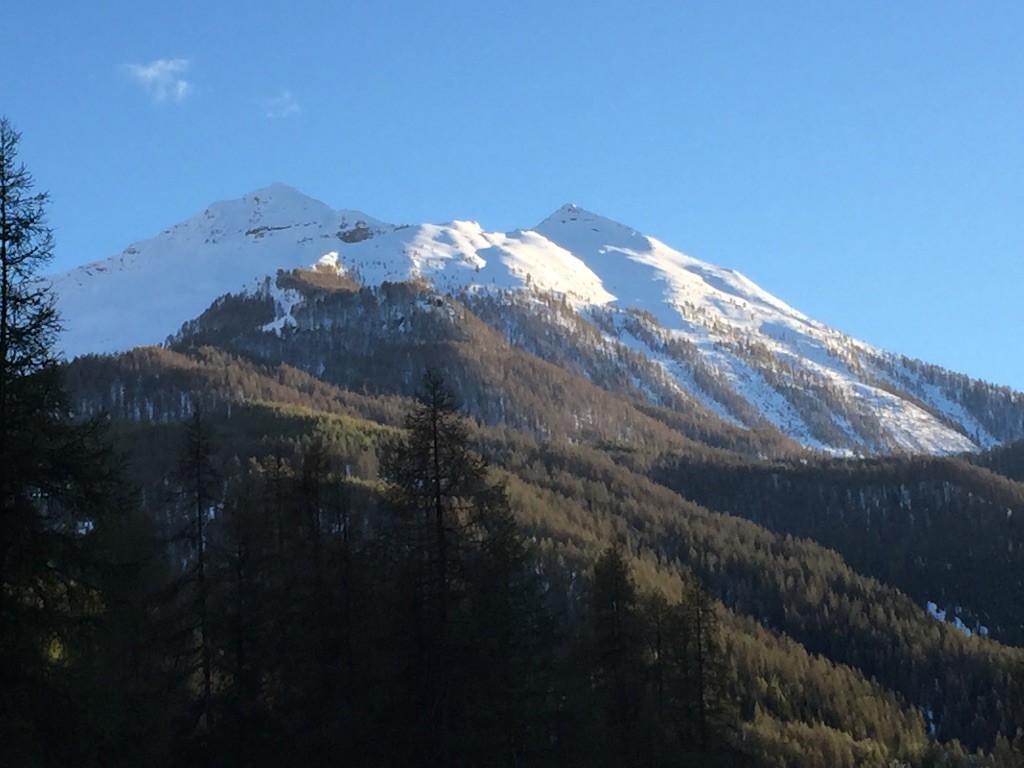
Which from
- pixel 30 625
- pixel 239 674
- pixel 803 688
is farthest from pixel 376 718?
pixel 803 688

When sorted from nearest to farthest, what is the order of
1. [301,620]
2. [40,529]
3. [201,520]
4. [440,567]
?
[40,529] → [440,567] → [201,520] → [301,620]

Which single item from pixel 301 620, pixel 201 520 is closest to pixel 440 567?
pixel 301 620

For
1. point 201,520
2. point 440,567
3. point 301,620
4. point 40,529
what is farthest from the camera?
point 301,620

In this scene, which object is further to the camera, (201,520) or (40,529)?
(201,520)

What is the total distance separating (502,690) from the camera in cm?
3092

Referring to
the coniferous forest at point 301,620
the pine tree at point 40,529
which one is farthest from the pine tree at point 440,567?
the pine tree at point 40,529

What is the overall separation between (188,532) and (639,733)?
2343cm

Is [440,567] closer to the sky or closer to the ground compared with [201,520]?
closer to the ground

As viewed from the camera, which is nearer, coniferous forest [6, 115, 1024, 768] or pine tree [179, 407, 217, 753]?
coniferous forest [6, 115, 1024, 768]

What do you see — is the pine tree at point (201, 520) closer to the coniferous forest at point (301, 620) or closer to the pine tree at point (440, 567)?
the coniferous forest at point (301, 620)

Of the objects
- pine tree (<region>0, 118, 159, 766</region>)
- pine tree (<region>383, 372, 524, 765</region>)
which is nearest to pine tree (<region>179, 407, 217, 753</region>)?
pine tree (<region>383, 372, 524, 765</region>)

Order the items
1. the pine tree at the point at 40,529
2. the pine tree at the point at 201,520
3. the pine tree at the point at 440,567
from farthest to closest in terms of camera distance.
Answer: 1. the pine tree at the point at 201,520
2. the pine tree at the point at 440,567
3. the pine tree at the point at 40,529

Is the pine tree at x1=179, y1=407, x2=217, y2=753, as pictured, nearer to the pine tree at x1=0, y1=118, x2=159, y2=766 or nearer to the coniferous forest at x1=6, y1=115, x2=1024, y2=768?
the coniferous forest at x1=6, y1=115, x2=1024, y2=768

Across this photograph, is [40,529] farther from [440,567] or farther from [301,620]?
[301,620]
